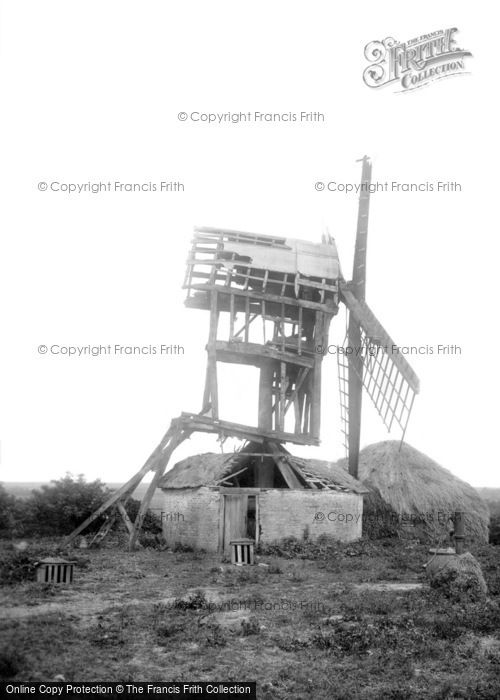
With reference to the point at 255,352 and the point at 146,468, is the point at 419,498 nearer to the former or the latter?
the point at 255,352

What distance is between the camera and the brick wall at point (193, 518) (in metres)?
21.5

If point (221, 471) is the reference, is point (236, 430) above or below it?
above

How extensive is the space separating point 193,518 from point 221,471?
1.79 m

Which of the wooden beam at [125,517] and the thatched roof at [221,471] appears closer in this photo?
the wooden beam at [125,517]

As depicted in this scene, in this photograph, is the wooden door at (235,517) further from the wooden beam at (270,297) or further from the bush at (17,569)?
the wooden beam at (270,297)

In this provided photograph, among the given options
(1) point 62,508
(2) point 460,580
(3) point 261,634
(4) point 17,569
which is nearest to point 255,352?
(4) point 17,569

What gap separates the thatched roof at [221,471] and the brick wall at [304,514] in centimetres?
83

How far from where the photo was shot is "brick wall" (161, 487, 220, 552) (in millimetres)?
21469

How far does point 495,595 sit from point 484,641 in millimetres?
4301

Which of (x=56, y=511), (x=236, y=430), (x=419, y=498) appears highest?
(x=236, y=430)

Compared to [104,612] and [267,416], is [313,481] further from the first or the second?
[104,612]

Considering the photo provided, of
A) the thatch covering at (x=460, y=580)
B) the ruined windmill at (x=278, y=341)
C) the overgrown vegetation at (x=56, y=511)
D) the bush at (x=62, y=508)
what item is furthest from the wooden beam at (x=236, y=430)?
the thatch covering at (x=460, y=580)

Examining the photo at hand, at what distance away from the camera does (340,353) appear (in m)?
26.1

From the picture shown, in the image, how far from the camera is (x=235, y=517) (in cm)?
2164
